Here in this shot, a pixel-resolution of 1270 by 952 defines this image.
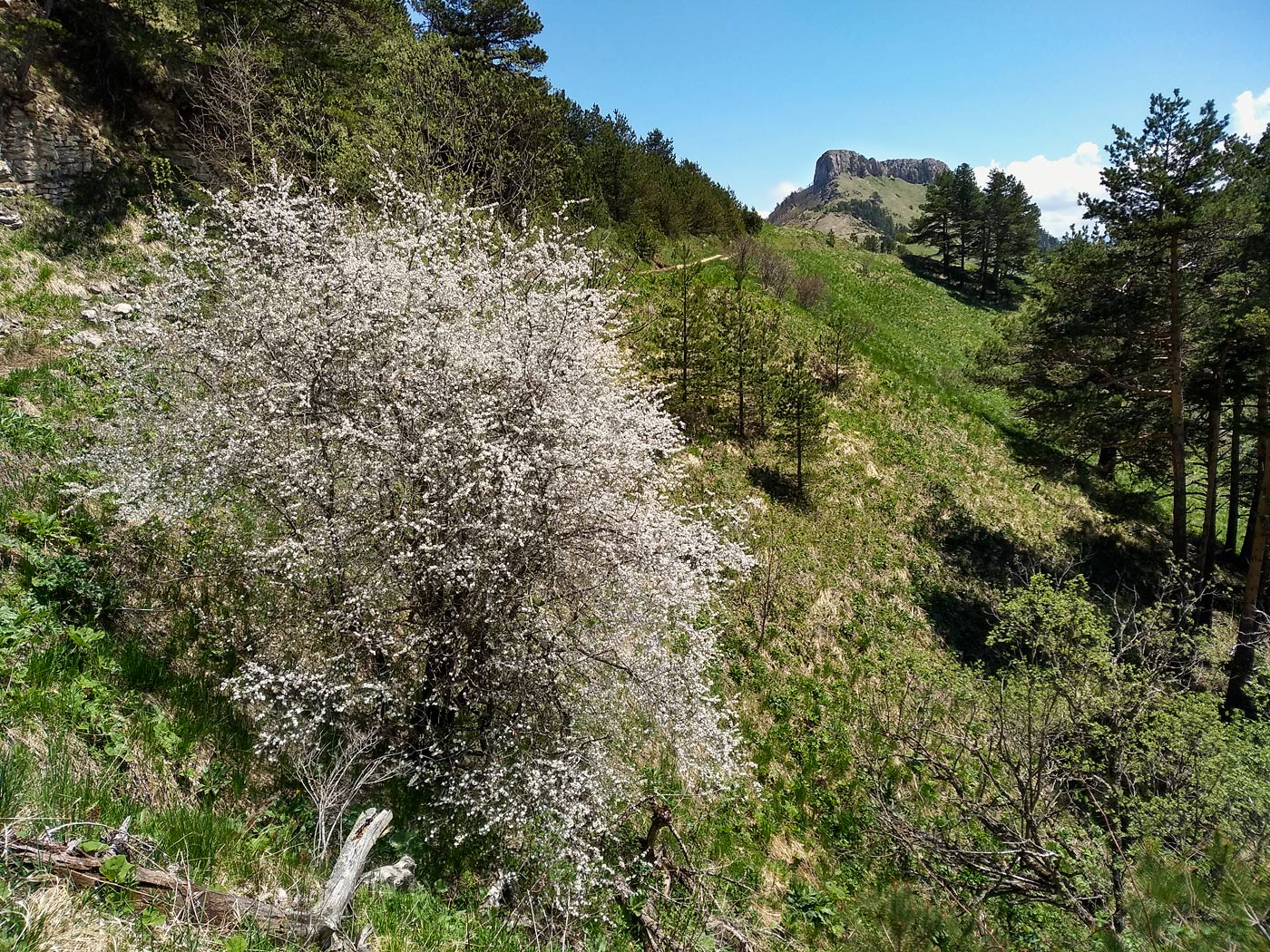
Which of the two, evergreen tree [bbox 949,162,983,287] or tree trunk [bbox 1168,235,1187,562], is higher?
evergreen tree [bbox 949,162,983,287]

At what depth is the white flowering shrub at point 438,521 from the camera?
564cm

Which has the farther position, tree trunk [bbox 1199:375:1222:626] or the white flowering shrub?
tree trunk [bbox 1199:375:1222:626]

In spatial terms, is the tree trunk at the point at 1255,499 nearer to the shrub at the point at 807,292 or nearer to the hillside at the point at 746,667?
the hillside at the point at 746,667

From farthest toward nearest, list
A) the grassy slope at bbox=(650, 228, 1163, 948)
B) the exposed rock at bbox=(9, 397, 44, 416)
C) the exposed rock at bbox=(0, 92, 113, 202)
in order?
the exposed rock at bbox=(0, 92, 113, 202)
the grassy slope at bbox=(650, 228, 1163, 948)
the exposed rock at bbox=(9, 397, 44, 416)

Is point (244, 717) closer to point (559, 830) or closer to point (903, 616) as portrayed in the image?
point (559, 830)

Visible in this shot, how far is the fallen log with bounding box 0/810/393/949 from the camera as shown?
2.61 metres

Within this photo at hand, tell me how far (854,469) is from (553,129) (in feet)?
54.9

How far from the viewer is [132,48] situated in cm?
1487

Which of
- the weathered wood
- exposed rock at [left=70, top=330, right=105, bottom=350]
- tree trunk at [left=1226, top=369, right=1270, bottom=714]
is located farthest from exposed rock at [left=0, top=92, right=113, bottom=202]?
tree trunk at [left=1226, top=369, right=1270, bottom=714]

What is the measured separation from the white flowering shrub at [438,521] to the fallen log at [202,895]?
2150 mm

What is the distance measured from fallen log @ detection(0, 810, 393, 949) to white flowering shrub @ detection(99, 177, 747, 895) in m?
2.15

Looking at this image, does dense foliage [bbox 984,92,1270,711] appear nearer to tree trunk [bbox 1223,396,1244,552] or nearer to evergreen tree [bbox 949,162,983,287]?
tree trunk [bbox 1223,396,1244,552]

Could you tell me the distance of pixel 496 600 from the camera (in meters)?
5.89

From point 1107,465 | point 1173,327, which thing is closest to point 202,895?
point 1173,327
